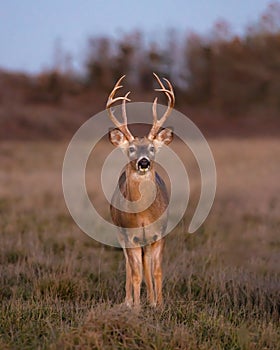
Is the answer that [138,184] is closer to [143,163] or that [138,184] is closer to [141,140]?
[143,163]

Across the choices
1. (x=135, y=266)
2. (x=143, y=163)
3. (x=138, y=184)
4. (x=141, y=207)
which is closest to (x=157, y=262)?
(x=135, y=266)

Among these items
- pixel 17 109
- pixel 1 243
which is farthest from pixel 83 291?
pixel 17 109

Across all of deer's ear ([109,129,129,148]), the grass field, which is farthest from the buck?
the grass field

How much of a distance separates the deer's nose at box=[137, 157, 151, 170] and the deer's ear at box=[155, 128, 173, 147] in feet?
1.20

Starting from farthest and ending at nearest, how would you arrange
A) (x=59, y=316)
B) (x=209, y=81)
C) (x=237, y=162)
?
1. (x=209, y=81)
2. (x=237, y=162)
3. (x=59, y=316)

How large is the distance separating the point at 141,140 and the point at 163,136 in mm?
319

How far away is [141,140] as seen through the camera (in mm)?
7758

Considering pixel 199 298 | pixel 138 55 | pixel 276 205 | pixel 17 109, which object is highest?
pixel 138 55

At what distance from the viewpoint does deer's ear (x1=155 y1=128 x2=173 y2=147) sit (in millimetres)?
7918

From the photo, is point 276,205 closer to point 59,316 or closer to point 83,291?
point 83,291

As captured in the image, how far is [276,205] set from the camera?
51.1 feet

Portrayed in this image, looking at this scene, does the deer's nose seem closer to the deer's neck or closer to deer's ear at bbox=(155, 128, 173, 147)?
the deer's neck

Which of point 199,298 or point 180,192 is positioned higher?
point 180,192

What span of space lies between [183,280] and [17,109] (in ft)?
124
